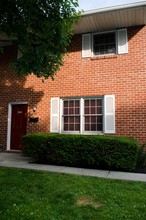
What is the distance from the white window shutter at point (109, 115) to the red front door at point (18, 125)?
3.74 meters

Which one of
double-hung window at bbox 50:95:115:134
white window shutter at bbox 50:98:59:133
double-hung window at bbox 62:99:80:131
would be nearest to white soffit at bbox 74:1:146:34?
double-hung window at bbox 50:95:115:134

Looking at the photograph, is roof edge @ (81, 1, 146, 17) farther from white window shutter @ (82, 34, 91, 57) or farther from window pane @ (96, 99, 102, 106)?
window pane @ (96, 99, 102, 106)

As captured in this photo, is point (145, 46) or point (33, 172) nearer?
point (33, 172)

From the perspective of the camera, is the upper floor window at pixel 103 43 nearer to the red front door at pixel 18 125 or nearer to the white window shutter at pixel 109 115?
the white window shutter at pixel 109 115

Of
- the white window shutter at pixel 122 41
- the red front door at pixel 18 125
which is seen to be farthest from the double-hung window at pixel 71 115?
the white window shutter at pixel 122 41

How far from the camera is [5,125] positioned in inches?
378

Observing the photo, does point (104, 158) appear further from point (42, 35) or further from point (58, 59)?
point (42, 35)

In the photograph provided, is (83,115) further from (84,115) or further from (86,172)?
(86,172)

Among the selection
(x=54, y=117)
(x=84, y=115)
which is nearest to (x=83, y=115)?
(x=84, y=115)

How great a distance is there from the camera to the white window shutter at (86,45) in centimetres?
870

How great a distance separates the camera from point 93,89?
8.45 metres

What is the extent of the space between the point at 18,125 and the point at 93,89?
152 inches

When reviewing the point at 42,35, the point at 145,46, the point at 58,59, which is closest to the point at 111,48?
the point at 145,46

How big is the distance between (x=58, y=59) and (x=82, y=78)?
99.0 inches
